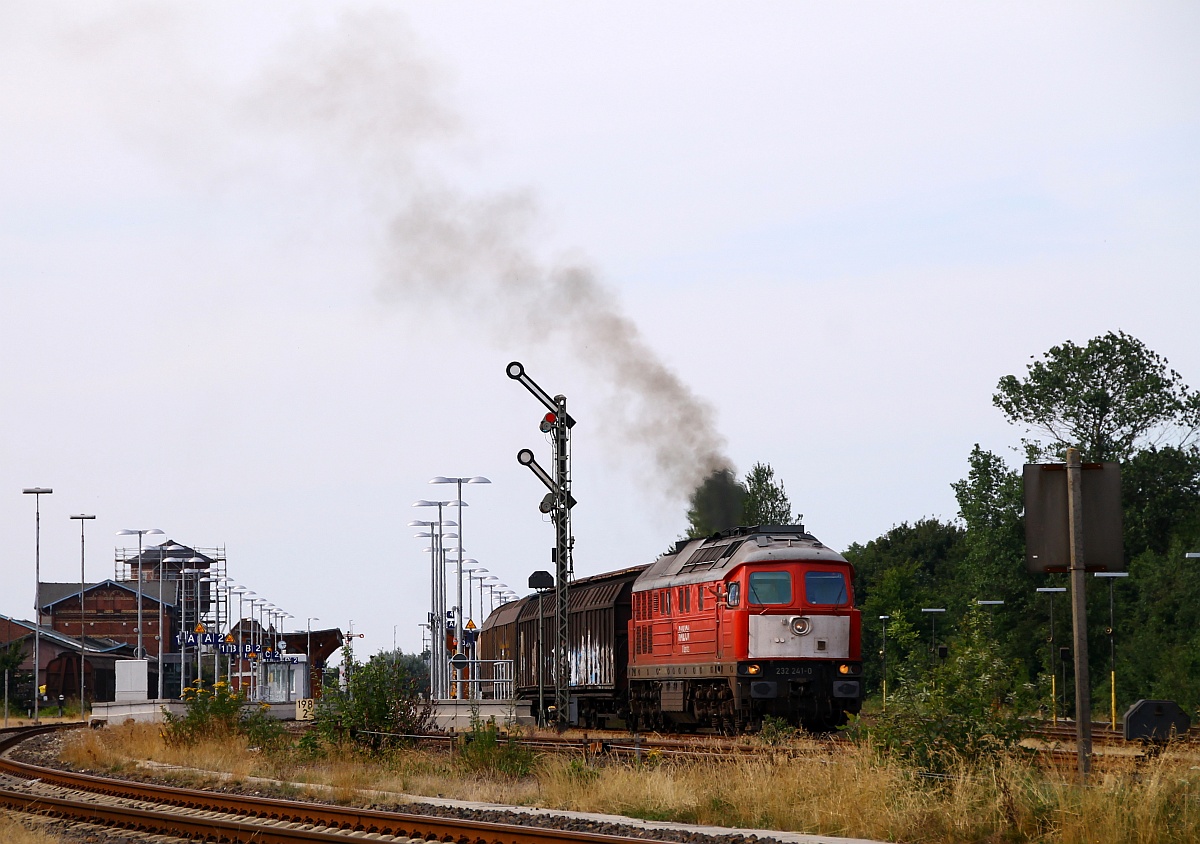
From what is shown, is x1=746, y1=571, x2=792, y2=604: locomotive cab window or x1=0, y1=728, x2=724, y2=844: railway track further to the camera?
x1=746, y1=571, x2=792, y2=604: locomotive cab window

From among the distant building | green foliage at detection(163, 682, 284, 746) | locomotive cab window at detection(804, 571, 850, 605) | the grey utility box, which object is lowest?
the distant building

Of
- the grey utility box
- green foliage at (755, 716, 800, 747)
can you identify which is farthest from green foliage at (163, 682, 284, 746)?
the grey utility box

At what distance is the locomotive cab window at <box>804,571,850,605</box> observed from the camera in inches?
1164

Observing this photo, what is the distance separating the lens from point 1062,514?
12375 mm

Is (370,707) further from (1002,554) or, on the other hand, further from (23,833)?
(1002,554)

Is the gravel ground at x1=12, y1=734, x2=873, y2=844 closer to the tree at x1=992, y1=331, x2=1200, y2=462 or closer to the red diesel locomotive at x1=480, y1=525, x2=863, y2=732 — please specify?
the red diesel locomotive at x1=480, y1=525, x2=863, y2=732

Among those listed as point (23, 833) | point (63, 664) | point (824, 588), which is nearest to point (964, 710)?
point (23, 833)

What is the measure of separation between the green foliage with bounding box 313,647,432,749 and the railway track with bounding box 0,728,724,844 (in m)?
4.87

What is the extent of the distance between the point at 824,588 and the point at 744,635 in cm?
192

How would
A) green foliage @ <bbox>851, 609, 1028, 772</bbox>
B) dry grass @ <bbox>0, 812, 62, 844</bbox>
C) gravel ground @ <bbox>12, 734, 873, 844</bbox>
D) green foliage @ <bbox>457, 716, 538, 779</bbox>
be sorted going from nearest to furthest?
gravel ground @ <bbox>12, 734, 873, 844</bbox> → green foliage @ <bbox>851, 609, 1028, 772</bbox> → dry grass @ <bbox>0, 812, 62, 844</bbox> → green foliage @ <bbox>457, 716, 538, 779</bbox>

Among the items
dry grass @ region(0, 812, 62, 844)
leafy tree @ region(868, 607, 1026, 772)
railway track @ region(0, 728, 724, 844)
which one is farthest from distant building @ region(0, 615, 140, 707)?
leafy tree @ region(868, 607, 1026, 772)

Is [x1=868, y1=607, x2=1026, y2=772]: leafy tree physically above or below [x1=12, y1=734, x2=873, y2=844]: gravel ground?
above

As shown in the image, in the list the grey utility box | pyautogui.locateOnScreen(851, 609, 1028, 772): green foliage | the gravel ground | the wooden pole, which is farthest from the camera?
the grey utility box

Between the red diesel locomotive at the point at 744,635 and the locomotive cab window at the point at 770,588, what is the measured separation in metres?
0.02
